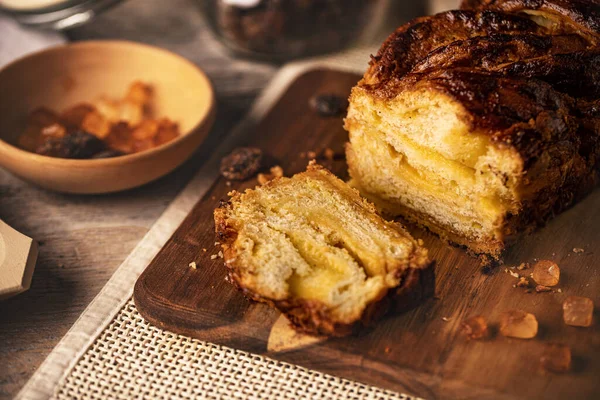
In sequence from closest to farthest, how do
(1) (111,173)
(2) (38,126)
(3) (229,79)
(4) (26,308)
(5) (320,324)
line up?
1. (5) (320,324)
2. (4) (26,308)
3. (1) (111,173)
4. (2) (38,126)
5. (3) (229,79)

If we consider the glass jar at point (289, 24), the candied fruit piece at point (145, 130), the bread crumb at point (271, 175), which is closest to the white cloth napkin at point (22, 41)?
the glass jar at point (289, 24)

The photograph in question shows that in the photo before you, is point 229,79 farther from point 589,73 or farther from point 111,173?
point 589,73

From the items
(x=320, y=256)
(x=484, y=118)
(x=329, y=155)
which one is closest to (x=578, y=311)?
(x=484, y=118)

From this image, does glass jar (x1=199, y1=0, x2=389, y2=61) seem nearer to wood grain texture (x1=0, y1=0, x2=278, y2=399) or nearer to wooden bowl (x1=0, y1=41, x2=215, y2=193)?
wood grain texture (x1=0, y1=0, x2=278, y2=399)

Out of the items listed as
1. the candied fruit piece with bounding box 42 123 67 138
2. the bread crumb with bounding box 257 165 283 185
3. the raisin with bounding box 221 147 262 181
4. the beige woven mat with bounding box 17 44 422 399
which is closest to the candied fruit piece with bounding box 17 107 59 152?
the candied fruit piece with bounding box 42 123 67 138

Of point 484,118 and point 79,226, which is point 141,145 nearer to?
point 79,226

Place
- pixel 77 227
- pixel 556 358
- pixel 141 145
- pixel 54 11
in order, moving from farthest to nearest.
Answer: pixel 54 11 < pixel 141 145 < pixel 77 227 < pixel 556 358

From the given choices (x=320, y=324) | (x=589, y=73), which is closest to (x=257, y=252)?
(x=320, y=324)
